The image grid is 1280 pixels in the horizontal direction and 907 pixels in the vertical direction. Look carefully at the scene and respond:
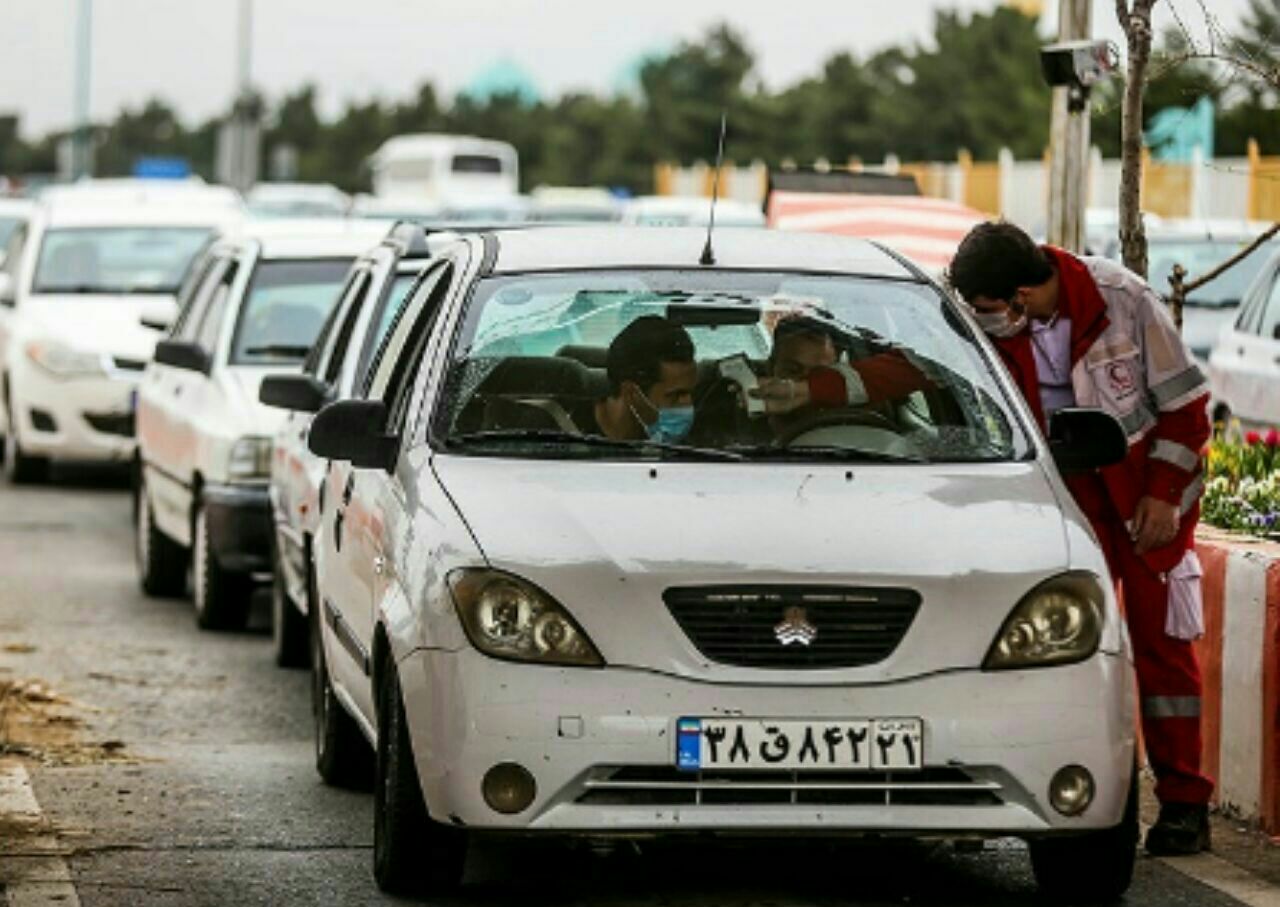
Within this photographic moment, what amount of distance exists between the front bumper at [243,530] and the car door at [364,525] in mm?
4120

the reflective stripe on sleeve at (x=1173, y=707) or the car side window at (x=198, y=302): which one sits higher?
the car side window at (x=198, y=302)

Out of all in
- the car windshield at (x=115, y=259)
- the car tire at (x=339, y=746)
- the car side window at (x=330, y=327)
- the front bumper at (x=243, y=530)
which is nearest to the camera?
the car tire at (x=339, y=746)

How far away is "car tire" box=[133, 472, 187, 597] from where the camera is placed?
1603 centimetres

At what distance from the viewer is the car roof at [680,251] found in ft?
29.1

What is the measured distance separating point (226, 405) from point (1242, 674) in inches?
249

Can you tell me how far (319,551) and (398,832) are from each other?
2503 millimetres

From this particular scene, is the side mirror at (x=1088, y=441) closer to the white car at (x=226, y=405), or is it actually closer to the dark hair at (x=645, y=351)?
the dark hair at (x=645, y=351)

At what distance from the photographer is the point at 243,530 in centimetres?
1425

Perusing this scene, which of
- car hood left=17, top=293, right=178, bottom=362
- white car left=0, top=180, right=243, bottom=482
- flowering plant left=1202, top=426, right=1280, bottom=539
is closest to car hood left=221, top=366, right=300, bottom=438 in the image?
flowering plant left=1202, top=426, right=1280, bottom=539

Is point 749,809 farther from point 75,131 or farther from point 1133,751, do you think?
point 75,131

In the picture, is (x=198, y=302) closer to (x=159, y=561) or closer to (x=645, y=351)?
(x=159, y=561)

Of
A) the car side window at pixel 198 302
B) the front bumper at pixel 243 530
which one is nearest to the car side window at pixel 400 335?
the front bumper at pixel 243 530

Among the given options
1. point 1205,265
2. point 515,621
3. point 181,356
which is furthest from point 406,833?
point 1205,265

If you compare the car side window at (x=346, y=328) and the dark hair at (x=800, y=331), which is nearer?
the dark hair at (x=800, y=331)
